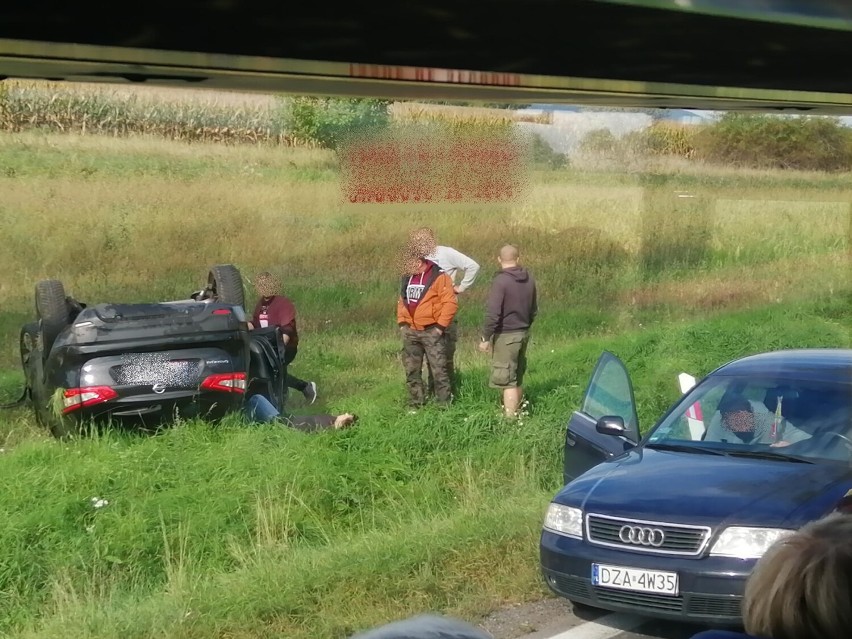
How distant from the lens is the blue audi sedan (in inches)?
159

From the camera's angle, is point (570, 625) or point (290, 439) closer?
point (570, 625)

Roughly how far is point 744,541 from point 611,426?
3.07ft

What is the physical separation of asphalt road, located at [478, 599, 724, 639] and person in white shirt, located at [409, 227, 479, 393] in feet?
8.35

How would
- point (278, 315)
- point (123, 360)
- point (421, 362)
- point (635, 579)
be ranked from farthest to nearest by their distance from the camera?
point (421, 362) → point (278, 315) → point (123, 360) → point (635, 579)

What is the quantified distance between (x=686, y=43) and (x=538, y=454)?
5009 mm

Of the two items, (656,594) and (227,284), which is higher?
(227,284)

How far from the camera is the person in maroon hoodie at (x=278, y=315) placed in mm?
6078

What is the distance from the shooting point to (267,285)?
6105mm

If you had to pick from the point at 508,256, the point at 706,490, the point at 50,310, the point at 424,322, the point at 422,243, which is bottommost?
the point at 706,490

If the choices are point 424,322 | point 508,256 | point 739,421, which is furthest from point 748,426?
point 424,322

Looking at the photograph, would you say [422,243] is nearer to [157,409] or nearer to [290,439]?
[290,439]

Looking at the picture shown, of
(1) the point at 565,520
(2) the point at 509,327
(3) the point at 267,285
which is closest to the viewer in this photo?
(1) the point at 565,520

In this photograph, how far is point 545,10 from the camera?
1725 mm

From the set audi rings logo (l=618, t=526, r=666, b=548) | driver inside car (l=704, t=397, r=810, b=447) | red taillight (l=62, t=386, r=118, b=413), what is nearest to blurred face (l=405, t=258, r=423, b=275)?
red taillight (l=62, t=386, r=118, b=413)
